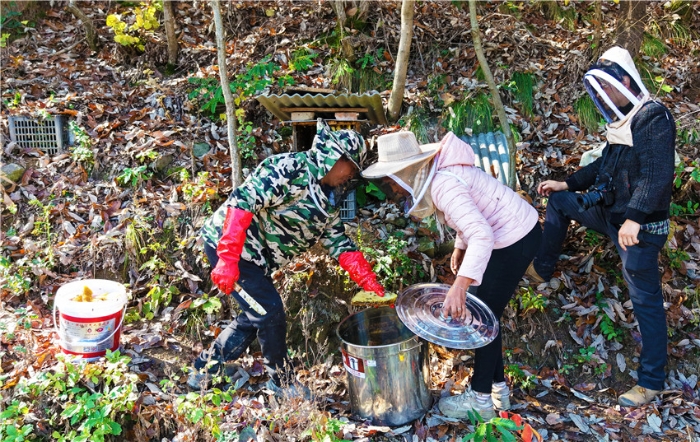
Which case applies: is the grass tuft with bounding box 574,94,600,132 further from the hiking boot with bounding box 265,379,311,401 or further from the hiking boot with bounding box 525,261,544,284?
the hiking boot with bounding box 265,379,311,401

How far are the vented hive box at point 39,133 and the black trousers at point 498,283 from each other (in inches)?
205

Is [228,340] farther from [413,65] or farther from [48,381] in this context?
[413,65]

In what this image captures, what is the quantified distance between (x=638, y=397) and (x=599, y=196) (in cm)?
158

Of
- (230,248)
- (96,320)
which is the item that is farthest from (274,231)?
(96,320)

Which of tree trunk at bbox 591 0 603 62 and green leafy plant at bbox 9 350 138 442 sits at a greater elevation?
tree trunk at bbox 591 0 603 62

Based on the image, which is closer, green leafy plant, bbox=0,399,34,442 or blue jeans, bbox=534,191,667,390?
green leafy plant, bbox=0,399,34,442

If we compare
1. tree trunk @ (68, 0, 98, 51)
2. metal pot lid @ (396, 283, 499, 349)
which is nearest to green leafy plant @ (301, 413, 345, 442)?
metal pot lid @ (396, 283, 499, 349)

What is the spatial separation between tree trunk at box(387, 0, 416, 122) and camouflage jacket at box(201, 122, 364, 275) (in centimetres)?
215

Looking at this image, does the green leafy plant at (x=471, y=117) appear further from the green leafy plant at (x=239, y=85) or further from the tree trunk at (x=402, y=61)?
the green leafy plant at (x=239, y=85)

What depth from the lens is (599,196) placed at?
14.3 feet

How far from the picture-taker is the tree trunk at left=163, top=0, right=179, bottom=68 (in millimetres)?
7296

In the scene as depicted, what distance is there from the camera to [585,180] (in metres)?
4.66

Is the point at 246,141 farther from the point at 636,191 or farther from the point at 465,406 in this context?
the point at 636,191

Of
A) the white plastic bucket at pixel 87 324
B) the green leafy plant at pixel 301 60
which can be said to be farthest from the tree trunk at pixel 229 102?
the white plastic bucket at pixel 87 324
